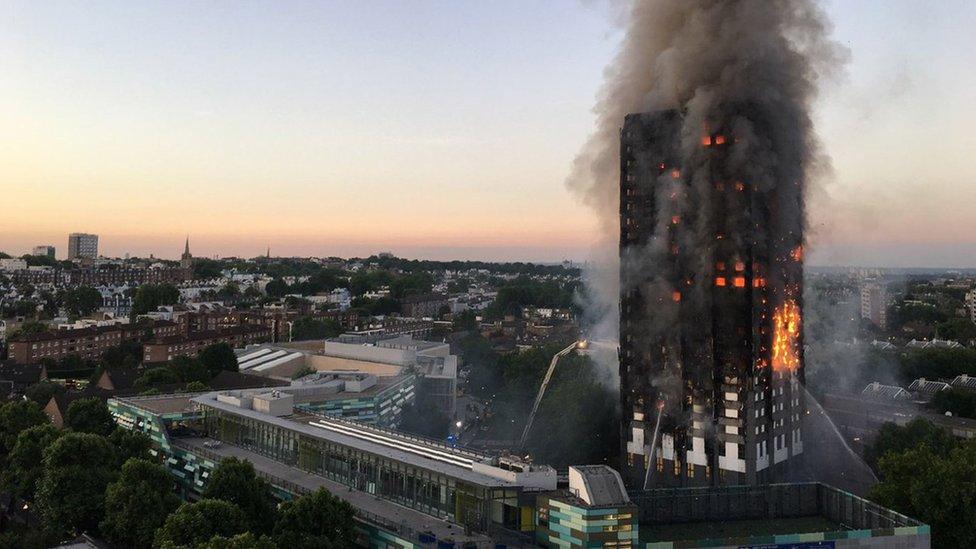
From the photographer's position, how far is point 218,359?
8200 cm

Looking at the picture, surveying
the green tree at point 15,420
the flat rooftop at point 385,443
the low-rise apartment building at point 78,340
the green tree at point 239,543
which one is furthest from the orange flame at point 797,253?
the low-rise apartment building at point 78,340

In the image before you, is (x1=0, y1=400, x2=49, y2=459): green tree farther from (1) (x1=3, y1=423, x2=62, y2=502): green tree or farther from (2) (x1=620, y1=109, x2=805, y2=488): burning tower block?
(2) (x1=620, y1=109, x2=805, y2=488): burning tower block

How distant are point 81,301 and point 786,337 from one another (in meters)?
135

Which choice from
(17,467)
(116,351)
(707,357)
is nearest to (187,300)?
(116,351)

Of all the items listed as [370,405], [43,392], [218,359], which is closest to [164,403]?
[370,405]

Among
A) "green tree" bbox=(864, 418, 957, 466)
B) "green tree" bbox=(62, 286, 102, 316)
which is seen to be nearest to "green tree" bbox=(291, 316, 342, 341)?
"green tree" bbox=(62, 286, 102, 316)

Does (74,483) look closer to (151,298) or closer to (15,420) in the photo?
(15,420)

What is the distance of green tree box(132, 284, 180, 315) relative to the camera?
491 ft

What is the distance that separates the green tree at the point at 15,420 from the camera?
51312 mm

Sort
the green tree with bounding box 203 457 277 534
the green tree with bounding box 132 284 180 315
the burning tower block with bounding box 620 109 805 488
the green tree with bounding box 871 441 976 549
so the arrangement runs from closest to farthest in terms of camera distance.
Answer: the green tree with bounding box 871 441 976 549, the green tree with bounding box 203 457 277 534, the burning tower block with bounding box 620 109 805 488, the green tree with bounding box 132 284 180 315

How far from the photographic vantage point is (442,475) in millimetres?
32938

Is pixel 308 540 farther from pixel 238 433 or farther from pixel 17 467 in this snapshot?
pixel 17 467

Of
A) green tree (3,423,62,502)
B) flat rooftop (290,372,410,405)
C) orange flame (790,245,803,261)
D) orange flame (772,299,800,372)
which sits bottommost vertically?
green tree (3,423,62,502)

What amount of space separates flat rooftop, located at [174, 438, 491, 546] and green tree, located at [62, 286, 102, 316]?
11626cm
